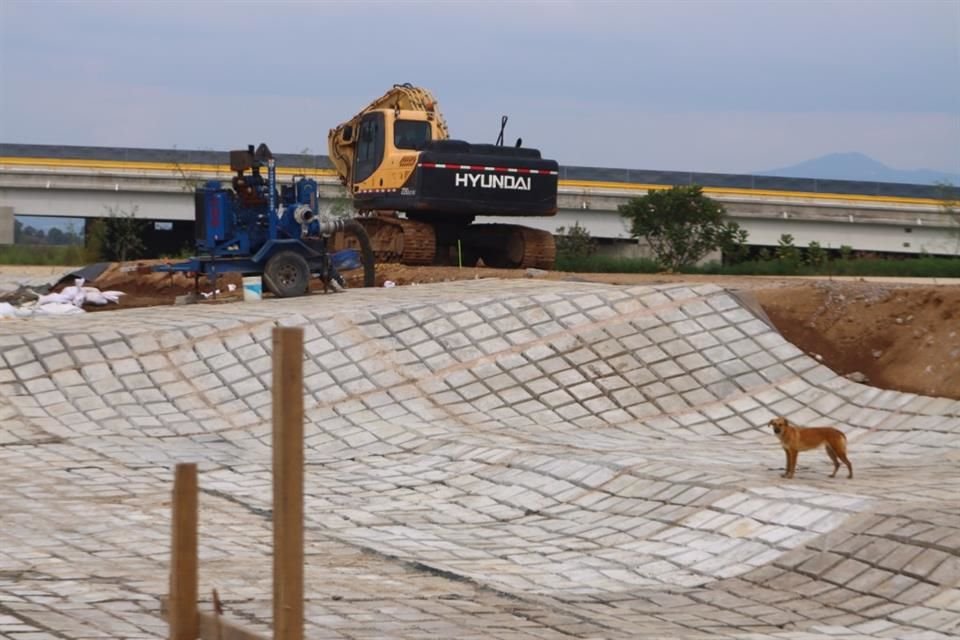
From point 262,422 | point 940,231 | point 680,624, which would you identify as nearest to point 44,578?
point 680,624

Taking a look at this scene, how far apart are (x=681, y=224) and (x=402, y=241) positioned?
32.2 feet

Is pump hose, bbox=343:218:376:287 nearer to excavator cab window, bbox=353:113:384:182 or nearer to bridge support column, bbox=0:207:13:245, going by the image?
excavator cab window, bbox=353:113:384:182

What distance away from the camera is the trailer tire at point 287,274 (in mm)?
17750

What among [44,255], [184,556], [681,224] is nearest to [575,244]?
[681,224]

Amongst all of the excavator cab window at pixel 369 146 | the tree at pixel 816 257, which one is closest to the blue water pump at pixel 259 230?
the excavator cab window at pixel 369 146

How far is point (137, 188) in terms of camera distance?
139 ft

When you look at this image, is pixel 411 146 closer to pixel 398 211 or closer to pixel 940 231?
pixel 398 211

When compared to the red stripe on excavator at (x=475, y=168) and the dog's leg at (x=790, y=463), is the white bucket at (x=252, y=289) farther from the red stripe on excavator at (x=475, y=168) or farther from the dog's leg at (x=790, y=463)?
the dog's leg at (x=790, y=463)

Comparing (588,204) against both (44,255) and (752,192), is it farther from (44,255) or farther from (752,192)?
(44,255)

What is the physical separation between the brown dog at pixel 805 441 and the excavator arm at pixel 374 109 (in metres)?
14.0

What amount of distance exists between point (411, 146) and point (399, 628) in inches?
655

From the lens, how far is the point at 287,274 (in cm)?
1788

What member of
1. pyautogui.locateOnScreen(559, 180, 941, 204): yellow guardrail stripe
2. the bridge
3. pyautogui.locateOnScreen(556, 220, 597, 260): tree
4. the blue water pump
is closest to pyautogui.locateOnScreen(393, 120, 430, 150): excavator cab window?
the blue water pump

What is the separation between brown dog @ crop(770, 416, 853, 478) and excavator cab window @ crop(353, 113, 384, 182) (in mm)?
13704
